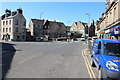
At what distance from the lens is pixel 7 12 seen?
58.4 meters

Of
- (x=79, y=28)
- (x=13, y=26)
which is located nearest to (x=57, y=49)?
(x=13, y=26)

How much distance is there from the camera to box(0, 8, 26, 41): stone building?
5366 centimetres

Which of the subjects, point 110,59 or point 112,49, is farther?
point 112,49

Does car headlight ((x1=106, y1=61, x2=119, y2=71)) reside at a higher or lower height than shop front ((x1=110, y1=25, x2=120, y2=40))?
lower

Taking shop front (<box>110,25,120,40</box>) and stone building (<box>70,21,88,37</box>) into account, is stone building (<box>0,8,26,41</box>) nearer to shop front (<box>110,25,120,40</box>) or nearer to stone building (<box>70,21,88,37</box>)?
shop front (<box>110,25,120,40</box>)

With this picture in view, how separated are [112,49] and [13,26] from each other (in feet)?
170

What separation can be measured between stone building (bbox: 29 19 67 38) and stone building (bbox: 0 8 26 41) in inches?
383

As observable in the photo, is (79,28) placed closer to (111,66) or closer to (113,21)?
(113,21)

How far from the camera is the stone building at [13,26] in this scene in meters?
53.7

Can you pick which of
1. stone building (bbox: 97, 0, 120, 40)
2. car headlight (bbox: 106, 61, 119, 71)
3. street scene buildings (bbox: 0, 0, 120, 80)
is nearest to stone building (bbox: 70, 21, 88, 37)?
street scene buildings (bbox: 0, 0, 120, 80)

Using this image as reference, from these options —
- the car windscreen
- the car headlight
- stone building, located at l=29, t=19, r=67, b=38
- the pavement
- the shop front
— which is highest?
stone building, located at l=29, t=19, r=67, b=38

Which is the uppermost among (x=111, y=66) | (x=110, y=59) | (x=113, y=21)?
(x=113, y=21)

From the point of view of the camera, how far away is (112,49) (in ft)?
21.5

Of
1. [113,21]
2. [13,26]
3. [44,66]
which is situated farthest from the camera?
[13,26]
